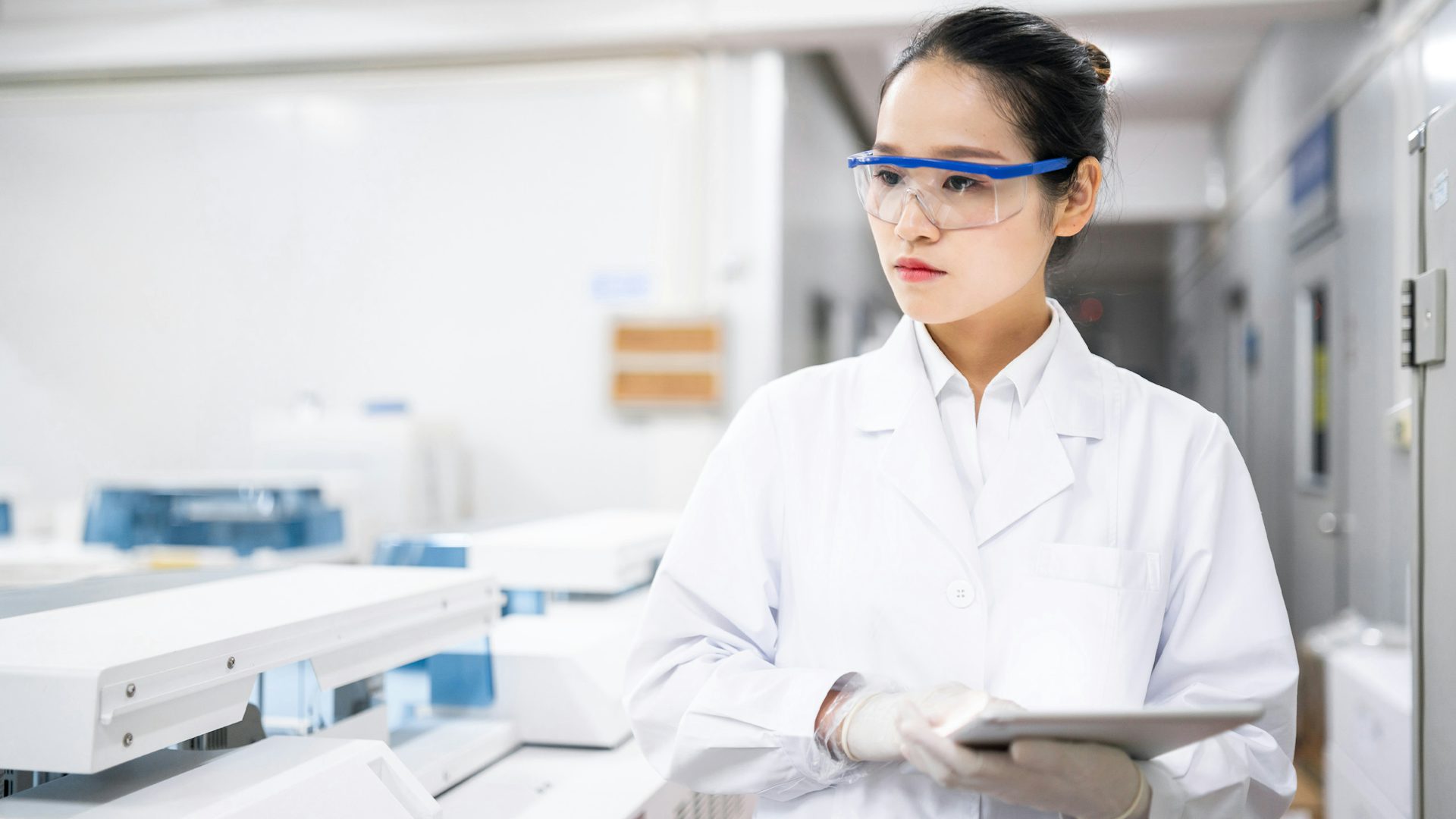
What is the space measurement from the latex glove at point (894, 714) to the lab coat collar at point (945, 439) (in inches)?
6.7

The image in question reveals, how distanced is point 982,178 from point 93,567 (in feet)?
7.98

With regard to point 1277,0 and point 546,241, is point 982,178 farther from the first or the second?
point 546,241

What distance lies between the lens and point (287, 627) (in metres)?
1.11

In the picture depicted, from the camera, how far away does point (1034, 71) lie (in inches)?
42.5

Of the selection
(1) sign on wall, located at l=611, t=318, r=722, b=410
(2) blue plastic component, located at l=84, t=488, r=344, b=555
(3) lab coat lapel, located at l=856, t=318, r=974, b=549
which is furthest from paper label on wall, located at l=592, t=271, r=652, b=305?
(3) lab coat lapel, located at l=856, t=318, r=974, b=549

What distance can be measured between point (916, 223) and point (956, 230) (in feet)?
0.14

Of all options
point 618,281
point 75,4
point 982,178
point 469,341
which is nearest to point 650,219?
point 618,281

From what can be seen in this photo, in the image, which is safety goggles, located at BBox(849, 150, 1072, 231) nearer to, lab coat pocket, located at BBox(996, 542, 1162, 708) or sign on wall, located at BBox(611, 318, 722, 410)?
lab coat pocket, located at BBox(996, 542, 1162, 708)

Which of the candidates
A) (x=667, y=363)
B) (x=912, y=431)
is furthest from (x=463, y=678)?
(x=667, y=363)

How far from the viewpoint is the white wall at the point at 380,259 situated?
161 inches

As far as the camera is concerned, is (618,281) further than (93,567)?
Yes

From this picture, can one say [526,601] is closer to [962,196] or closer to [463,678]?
[463,678]

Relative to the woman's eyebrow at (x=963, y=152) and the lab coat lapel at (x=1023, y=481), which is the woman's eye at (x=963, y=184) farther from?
the lab coat lapel at (x=1023, y=481)

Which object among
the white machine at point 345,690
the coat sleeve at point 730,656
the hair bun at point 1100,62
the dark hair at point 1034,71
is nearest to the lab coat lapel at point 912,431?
the coat sleeve at point 730,656
